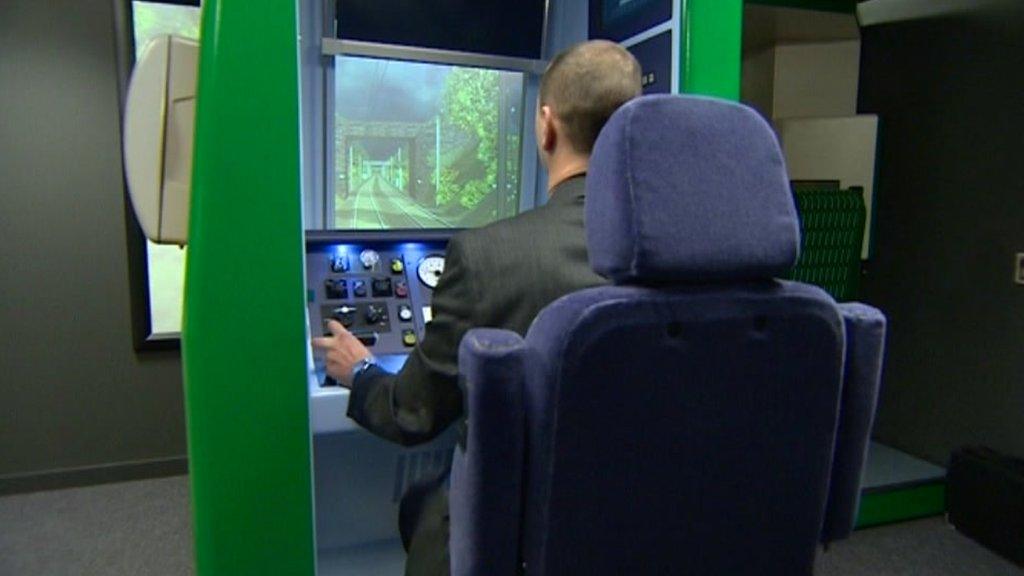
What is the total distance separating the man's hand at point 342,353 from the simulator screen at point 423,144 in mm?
546

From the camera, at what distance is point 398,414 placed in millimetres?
1158

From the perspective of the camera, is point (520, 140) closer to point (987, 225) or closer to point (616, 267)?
point (616, 267)

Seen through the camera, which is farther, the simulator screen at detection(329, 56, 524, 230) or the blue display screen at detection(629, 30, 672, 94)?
the simulator screen at detection(329, 56, 524, 230)

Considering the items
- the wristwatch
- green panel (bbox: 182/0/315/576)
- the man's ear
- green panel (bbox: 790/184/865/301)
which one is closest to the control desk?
the wristwatch

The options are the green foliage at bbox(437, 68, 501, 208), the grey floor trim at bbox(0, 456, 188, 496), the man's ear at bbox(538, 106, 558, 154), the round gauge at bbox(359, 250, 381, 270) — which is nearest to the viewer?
the man's ear at bbox(538, 106, 558, 154)

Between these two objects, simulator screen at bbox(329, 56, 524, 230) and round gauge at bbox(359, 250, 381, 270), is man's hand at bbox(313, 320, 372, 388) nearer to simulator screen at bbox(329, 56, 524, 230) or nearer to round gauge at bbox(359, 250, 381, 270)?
round gauge at bbox(359, 250, 381, 270)

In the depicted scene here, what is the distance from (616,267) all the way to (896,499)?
2.60m

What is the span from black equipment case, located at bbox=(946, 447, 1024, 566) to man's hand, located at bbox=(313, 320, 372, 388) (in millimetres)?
2404

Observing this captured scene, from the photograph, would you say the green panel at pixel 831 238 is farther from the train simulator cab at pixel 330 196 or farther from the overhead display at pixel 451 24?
the overhead display at pixel 451 24

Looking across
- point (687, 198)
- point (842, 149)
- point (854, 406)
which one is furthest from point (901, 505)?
point (687, 198)

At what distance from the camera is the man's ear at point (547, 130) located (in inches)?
47.4

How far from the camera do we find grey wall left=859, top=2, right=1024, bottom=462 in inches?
109

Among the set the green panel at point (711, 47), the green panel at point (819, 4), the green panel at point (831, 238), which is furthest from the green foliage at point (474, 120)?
the green panel at point (831, 238)

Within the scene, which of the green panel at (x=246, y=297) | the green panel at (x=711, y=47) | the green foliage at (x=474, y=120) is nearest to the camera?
the green panel at (x=246, y=297)
